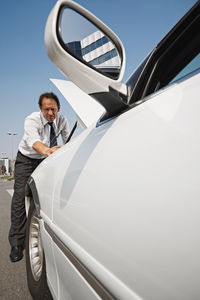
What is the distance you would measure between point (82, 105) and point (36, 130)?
2.23ft

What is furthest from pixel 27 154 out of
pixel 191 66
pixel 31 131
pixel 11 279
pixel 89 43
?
pixel 191 66

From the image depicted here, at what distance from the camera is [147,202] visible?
0.49 m

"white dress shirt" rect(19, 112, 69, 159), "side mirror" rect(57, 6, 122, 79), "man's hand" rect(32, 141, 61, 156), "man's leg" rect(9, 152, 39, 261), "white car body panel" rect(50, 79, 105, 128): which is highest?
"side mirror" rect(57, 6, 122, 79)

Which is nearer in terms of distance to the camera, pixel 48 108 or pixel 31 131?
pixel 31 131

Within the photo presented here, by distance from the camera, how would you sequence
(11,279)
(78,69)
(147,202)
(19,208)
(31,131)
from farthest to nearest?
1. (19,208)
2. (31,131)
3. (11,279)
4. (78,69)
5. (147,202)

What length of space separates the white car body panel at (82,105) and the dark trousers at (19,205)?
0.97 m

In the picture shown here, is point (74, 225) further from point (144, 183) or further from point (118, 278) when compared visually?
point (144, 183)

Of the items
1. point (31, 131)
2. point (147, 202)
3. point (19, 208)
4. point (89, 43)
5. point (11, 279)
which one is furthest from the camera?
point (19, 208)

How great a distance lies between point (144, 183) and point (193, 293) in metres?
0.25

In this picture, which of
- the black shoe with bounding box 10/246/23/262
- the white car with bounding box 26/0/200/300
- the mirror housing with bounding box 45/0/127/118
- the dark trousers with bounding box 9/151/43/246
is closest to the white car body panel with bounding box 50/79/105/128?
the white car with bounding box 26/0/200/300

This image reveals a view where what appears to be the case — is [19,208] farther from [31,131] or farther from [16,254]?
[31,131]

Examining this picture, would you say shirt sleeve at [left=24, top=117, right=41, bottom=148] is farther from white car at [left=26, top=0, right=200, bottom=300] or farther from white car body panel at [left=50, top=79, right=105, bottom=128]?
white car at [left=26, top=0, right=200, bottom=300]

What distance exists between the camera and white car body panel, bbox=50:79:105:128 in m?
1.66

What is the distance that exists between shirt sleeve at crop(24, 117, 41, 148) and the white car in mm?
1147
